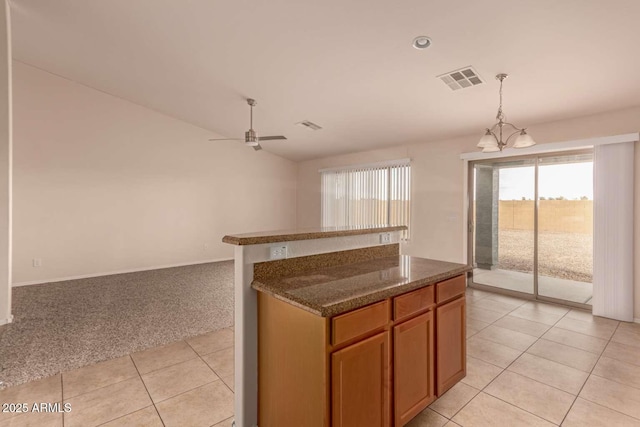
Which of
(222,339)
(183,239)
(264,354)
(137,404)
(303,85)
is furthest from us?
(183,239)

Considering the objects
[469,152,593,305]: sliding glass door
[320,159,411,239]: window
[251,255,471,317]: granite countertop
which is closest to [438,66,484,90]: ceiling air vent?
[469,152,593,305]: sliding glass door

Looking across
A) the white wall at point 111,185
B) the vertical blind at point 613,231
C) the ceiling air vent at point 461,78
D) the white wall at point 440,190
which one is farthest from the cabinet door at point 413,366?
the white wall at point 111,185

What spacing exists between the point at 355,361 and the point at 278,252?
2.54ft

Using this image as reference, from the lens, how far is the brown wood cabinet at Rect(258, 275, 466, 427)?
1.42 meters

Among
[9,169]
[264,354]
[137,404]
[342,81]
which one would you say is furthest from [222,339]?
[342,81]

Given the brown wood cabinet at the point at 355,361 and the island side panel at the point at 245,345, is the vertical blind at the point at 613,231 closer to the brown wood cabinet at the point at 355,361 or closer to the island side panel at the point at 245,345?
the brown wood cabinet at the point at 355,361

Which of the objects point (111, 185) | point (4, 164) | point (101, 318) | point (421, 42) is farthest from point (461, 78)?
point (111, 185)

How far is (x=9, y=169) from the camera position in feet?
11.5

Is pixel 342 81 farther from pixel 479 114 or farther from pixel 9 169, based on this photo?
pixel 9 169

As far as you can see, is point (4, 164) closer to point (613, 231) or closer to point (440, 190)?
point (440, 190)

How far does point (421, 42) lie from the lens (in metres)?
2.94

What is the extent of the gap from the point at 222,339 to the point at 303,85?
3.43m

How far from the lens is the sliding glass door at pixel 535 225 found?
4.30 metres

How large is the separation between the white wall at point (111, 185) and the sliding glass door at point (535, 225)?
542 centimetres
